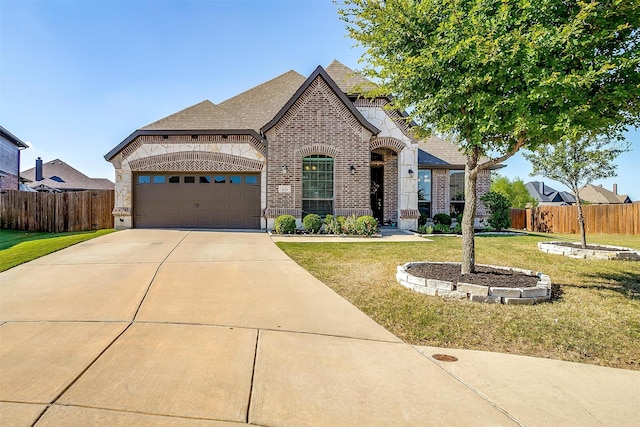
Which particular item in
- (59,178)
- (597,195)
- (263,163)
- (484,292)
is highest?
(59,178)

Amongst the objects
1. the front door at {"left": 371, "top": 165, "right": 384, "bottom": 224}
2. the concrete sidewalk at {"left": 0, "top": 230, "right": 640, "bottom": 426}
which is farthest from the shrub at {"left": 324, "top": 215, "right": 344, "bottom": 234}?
the concrete sidewalk at {"left": 0, "top": 230, "right": 640, "bottom": 426}

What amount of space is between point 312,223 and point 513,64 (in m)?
9.65

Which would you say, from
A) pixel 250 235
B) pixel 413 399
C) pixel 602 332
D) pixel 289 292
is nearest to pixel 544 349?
pixel 602 332

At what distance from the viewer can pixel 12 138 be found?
25297 mm

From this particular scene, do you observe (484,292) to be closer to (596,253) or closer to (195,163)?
(596,253)

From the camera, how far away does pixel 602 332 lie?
4441 mm

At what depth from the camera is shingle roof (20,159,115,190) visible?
38406 millimetres

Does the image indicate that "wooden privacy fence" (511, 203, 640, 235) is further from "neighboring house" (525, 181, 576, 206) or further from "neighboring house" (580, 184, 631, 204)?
"neighboring house" (525, 181, 576, 206)

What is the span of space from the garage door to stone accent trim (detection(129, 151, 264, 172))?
1.27 feet

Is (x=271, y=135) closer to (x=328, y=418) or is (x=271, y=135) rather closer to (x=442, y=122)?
(x=442, y=122)

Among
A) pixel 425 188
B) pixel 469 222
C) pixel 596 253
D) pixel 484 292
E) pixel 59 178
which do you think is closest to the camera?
pixel 484 292

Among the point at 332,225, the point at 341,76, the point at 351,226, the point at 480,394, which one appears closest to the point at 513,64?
the point at 480,394

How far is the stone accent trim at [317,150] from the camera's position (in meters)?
14.9

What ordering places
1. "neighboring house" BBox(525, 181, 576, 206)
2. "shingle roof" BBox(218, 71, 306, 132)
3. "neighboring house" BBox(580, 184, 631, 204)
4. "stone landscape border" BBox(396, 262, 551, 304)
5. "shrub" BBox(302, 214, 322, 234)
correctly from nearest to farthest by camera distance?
"stone landscape border" BBox(396, 262, 551, 304) → "shrub" BBox(302, 214, 322, 234) → "shingle roof" BBox(218, 71, 306, 132) → "neighboring house" BBox(580, 184, 631, 204) → "neighboring house" BBox(525, 181, 576, 206)
